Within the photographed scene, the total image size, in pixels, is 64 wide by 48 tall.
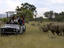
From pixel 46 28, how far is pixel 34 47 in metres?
11.2

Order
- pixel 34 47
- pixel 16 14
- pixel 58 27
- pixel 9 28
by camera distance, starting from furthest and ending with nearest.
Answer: pixel 16 14 → pixel 58 27 → pixel 9 28 → pixel 34 47

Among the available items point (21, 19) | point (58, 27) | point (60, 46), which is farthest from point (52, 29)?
point (60, 46)

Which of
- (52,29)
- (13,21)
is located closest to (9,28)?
(13,21)

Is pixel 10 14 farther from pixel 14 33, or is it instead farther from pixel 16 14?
pixel 14 33

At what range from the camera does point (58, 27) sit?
60.2 feet

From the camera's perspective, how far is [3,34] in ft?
56.5

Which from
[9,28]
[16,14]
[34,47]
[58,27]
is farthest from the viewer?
[16,14]

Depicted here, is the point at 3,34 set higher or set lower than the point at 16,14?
lower

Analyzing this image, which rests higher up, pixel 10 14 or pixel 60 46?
pixel 10 14

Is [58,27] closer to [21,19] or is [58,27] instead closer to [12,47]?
[21,19]

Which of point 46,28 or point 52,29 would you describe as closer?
point 52,29

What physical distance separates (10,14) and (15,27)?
165 inches

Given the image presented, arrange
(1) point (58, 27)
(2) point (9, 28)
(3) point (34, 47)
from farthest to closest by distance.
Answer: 1. (1) point (58, 27)
2. (2) point (9, 28)
3. (3) point (34, 47)

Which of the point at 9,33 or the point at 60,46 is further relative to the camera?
the point at 9,33
